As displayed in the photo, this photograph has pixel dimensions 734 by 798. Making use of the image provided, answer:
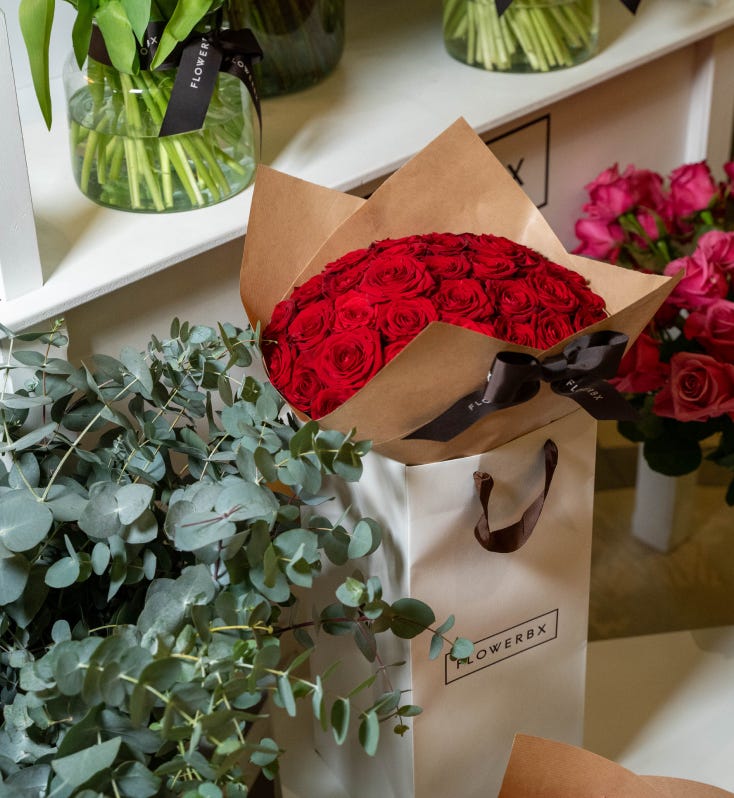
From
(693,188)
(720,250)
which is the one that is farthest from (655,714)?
(693,188)

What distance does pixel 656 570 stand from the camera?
63.6 inches

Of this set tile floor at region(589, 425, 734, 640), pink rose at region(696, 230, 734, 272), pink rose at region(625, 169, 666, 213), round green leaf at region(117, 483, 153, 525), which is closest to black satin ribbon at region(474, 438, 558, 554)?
round green leaf at region(117, 483, 153, 525)

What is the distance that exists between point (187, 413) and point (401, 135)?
1.25 ft

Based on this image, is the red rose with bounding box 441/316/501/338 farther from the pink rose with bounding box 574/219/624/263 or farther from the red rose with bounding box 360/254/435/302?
the pink rose with bounding box 574/219/624/263

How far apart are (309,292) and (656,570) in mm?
1037

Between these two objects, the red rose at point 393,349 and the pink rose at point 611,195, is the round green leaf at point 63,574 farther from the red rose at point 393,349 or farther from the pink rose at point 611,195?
the pink rose at point 611,195

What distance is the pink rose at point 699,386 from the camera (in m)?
1.03

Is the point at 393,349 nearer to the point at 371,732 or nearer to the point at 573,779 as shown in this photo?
the point at 371,732

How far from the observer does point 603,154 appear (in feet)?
4.05

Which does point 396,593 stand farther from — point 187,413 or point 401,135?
point 401,135

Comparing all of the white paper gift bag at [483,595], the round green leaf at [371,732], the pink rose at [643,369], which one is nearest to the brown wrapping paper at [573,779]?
the white paper gift bag at [483,595]

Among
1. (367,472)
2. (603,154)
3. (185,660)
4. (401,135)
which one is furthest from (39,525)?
(603,154)

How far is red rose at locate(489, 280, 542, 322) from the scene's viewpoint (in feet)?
2.28

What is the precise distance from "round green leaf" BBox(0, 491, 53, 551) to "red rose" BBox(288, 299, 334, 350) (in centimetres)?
20
